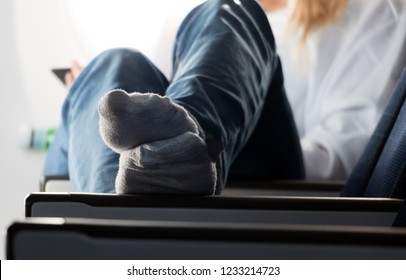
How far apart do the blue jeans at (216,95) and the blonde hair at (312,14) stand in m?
0.52

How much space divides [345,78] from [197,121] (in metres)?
0.91

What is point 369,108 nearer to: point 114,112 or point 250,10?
point 250,10

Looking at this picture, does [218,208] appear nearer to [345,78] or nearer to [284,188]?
[284,188]

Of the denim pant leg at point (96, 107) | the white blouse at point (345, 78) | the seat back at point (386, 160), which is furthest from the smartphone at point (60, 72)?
the seat back at point (386, 160)

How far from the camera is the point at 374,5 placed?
1.72 metres

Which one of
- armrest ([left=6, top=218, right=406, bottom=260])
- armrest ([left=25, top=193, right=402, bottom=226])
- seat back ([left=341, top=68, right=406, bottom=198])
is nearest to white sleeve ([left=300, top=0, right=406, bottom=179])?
seat back ([left=341, top=68, right=406, bottom=198])

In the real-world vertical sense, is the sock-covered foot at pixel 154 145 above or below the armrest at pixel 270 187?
above

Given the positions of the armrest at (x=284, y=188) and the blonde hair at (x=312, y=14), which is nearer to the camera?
the armrest at (x=284, y=188)

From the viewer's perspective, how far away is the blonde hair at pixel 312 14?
177cm

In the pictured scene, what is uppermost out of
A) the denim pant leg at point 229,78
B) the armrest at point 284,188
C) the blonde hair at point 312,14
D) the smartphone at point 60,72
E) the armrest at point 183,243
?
the blonde hair at point 312,14

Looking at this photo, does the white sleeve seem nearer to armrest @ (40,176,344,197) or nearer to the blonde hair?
the blonde hair

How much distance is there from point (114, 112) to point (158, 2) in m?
1.53

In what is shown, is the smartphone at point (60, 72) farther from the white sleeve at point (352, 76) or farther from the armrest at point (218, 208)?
the armrest at point (218, 208)
